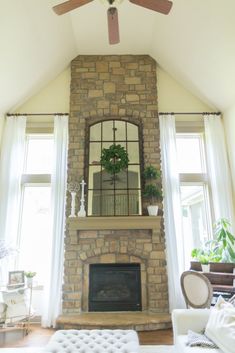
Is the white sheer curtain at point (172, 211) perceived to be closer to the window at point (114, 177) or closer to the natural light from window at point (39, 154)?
the window at point (114, 177)

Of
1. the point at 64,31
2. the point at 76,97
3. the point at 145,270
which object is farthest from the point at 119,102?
the point at 145,270

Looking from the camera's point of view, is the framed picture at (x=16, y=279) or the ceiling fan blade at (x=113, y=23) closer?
the ceiling fan blade at (x=113, y=23)

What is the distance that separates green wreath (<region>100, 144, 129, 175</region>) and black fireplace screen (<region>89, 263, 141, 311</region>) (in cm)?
175

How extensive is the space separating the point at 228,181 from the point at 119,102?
2.68 m

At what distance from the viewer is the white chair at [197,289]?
10.5 feet

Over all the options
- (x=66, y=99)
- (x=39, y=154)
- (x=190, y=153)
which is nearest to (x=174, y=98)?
(x=190, y=153)

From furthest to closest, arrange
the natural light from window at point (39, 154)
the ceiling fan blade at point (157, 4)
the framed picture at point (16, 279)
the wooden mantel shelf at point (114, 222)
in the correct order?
1. the natural light from window at point (39, 154)
2. the wooden mantel shelf at point (114, 222)
3. the framed picture at point (16, 279)
4. the ceiling fan blade at point (157, 4)

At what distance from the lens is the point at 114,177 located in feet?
15.7

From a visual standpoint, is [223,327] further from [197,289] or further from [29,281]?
[29,281]

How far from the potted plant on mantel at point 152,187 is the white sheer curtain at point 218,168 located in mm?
1064

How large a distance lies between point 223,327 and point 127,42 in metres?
5.01

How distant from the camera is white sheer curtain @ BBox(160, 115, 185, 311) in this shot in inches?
167

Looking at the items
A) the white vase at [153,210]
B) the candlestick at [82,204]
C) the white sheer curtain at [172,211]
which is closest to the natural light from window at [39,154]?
the candlestick at [82,204]

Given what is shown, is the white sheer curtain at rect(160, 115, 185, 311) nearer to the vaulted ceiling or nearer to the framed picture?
the vaulted ceiling
